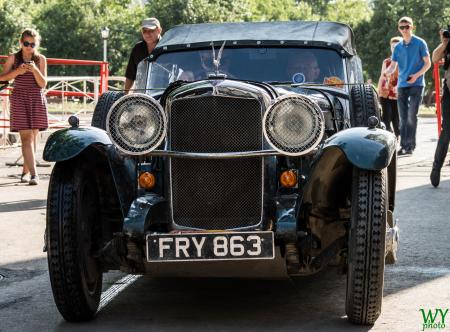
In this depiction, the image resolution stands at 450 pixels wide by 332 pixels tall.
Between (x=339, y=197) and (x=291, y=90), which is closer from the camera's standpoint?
(x=339, y=197)

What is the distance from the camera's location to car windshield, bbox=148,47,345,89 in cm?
696

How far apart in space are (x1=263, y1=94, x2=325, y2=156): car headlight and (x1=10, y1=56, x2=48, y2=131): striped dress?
7.06m

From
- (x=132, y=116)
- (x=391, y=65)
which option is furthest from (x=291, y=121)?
(x=391, y=65)

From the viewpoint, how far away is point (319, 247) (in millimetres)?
5516

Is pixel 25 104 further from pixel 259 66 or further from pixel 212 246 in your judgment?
pixel 212 246

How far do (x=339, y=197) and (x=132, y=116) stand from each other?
4.31 feet

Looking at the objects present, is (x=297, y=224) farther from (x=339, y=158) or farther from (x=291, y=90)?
(x=291, y=90)

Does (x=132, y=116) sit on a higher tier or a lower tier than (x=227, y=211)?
higher

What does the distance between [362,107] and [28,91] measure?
6.26 metres

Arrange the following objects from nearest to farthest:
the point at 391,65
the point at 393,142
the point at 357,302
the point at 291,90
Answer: the point at 357,302, the point at 393,142, the point at 291,90, the point at 391,65

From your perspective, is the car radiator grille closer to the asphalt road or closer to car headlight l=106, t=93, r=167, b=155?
car headlight l=106, t=93, r=167, b=155

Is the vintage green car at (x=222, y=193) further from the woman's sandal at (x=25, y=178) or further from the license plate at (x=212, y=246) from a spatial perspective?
the woman's sandal at (x=25, y=178)

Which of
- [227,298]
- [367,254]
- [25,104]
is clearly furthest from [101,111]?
[25,104]

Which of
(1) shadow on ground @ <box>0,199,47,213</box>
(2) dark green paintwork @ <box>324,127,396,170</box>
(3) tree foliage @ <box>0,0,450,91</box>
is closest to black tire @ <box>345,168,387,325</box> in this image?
(2) dark green paintwork @ <box>324,127,396,170</box>
